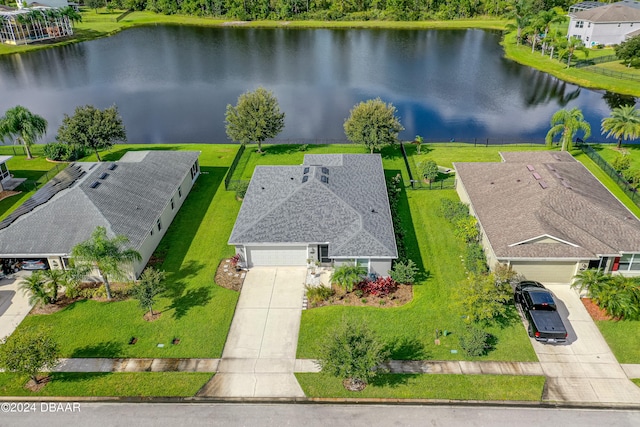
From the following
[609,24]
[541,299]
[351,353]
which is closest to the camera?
[351,353]

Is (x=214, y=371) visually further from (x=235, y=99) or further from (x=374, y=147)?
(x=235, y=99)

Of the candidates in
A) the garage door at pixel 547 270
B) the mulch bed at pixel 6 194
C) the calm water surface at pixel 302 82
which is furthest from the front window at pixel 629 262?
the mulch bed at pixel 6 194

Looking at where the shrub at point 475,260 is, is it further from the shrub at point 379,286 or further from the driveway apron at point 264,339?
the driveway apron at point 264,339

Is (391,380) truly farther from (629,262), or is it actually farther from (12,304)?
(12,304)

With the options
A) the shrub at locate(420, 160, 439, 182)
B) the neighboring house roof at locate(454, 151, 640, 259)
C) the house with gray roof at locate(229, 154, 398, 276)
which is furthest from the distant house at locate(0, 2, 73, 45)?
the neighboring house roof at locate(454, 151, 640, 259)

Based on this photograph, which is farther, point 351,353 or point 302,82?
point 302,82

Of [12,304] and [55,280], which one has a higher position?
[55,280]

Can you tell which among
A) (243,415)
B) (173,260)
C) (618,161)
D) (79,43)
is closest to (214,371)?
(243,415)

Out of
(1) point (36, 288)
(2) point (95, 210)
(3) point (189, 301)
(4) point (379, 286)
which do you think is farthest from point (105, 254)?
(4) point (379, 286)

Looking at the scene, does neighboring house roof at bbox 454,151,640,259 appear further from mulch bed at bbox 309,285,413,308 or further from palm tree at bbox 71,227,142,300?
palm tree at bbox 71,227,142,300
